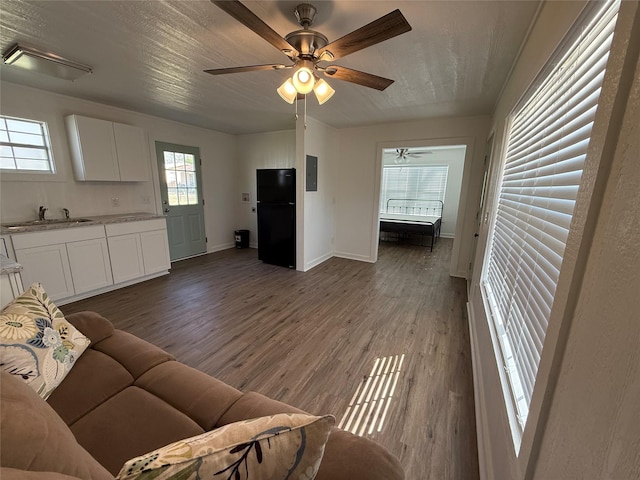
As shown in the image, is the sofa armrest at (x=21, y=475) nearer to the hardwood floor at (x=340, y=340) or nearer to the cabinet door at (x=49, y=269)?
the hardwood floor at (x=340, y=340)

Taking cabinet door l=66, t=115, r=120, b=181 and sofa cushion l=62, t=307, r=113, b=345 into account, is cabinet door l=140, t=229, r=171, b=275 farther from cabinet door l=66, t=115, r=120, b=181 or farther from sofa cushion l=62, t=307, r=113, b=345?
sofa cushion l=62, t=307, r=113, b=345

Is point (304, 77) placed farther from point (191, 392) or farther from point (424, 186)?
point (424, 186)

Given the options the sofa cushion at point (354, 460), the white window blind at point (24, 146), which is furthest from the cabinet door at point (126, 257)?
the sofa cushion at point (354, 460)

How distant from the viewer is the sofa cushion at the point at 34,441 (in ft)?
1.80

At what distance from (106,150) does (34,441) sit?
4.02 metres

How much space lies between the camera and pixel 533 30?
1.60 meters

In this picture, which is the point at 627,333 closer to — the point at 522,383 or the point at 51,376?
the point at 522,383

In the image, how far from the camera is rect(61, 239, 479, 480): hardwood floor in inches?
63.6

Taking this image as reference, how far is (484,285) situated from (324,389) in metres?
1.64

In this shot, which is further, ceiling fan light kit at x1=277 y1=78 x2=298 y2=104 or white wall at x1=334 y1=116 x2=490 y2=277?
white wall at x1=334 y1=116 x2=490 y2=277

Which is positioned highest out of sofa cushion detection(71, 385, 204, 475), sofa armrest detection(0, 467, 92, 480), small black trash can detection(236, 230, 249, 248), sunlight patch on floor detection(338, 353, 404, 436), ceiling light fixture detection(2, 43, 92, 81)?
ceiling light fixture detection(2, 43, 92, 81)

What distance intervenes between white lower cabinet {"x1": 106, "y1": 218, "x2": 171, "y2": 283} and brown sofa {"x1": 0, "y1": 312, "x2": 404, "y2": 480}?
228 cm

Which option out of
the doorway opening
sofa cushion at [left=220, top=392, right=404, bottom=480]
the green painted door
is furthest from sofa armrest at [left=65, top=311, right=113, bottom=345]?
the doorway opening

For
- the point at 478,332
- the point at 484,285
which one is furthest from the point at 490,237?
the point at 478,332
